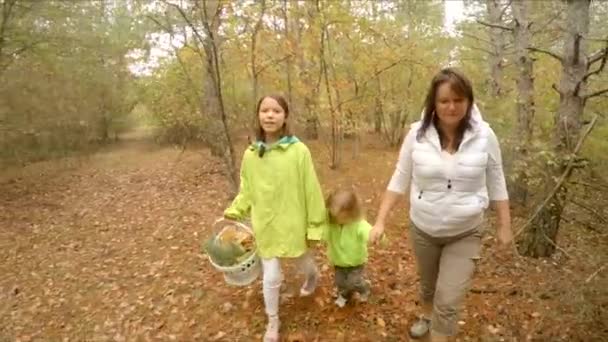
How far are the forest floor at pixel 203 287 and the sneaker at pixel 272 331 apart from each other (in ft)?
0.45

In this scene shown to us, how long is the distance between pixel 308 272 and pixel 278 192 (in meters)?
0.98

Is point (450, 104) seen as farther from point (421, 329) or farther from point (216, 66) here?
point (216, 66)

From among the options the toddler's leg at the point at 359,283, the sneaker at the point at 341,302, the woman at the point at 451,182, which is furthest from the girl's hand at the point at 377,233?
the sneaker at the point at 341,302

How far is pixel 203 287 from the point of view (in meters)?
4.48

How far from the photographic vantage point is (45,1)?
9.82 m

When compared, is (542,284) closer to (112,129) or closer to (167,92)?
(167,92)

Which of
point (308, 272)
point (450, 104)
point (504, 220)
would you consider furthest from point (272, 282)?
point (450, 104)

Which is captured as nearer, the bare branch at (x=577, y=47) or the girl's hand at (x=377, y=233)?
the girl's hand at (x=377, y=233)

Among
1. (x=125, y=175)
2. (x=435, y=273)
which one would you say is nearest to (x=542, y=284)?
(x=435, y=273)

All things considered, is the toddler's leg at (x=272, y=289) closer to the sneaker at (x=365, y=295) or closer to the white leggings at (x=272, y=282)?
the white leggings at (x=272, y=282)

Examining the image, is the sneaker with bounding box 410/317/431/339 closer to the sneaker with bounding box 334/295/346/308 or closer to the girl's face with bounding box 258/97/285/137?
the sneaker with bounding box 334/295/346/308

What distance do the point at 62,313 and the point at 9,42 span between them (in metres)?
7.56

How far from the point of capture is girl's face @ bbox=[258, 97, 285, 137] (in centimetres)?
311

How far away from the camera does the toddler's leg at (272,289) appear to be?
328cm
